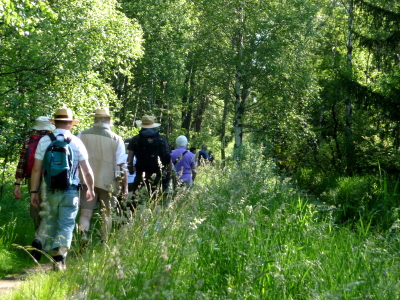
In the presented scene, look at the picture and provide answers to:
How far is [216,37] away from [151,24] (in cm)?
602

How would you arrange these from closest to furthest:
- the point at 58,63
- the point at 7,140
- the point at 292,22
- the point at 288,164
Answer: the point at 7,140, the point at 58,63, the point at 288,164, the point at 292,22

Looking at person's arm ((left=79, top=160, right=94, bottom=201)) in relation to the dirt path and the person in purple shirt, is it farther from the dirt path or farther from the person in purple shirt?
the person in purple shirt

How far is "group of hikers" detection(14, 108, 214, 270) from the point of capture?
19.9 feet

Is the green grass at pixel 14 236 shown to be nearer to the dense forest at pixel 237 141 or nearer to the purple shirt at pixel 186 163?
the dense forest at pixel 237 141

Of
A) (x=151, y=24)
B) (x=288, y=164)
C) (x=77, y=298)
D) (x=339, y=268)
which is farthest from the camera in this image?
(x=151, y=24)

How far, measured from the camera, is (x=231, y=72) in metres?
29.9

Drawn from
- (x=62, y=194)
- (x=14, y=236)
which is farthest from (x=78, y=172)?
(x=14, y=236)

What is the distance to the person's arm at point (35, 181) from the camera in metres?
6.32

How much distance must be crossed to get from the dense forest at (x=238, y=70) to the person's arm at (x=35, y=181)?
3827 mm

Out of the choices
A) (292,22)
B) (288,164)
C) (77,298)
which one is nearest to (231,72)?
(292,22)

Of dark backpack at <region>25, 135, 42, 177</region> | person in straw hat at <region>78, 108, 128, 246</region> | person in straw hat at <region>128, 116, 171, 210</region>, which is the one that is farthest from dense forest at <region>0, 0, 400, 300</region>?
person in straw hat at <region>78, 108, 128, 246</region>

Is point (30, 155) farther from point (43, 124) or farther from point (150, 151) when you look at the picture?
point (150, 151)

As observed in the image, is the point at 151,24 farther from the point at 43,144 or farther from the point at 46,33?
the point at 43,144

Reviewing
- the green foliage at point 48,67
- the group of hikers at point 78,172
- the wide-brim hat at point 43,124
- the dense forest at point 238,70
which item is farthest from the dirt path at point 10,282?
the green foliage at point 48,67
